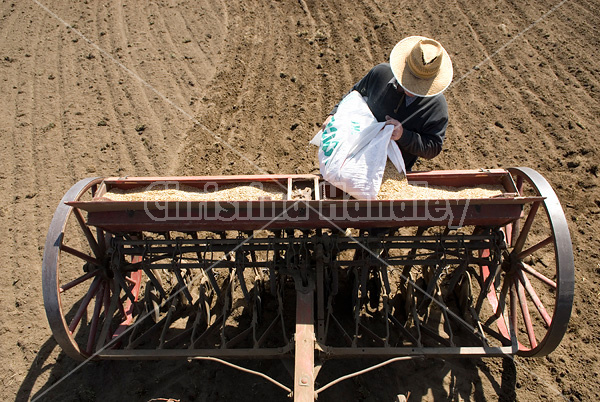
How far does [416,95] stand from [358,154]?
65 centimetres

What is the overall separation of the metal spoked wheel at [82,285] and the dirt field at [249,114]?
1.11 ft

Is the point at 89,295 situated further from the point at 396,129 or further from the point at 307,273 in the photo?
the point at 396,129

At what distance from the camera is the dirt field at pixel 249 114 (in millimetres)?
4219

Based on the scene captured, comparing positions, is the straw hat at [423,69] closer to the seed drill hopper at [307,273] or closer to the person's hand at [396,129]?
the person's hand at [396,129]

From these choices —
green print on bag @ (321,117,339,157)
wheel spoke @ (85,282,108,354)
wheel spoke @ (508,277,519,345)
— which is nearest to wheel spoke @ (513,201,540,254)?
wheel spoke @ (508,277,519,345)

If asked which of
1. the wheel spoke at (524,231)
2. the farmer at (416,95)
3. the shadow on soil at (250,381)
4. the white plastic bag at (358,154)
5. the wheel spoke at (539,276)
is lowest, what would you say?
the shadow on soil at (250,381)

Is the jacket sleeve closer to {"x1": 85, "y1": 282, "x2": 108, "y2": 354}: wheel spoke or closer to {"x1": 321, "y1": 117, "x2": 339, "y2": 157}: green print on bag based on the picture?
{"x1": 321, "y1": 117, "x2": 339, "y2": 157}: green print on bag

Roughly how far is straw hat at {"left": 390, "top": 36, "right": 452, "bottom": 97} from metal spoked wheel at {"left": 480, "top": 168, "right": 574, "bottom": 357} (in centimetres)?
109

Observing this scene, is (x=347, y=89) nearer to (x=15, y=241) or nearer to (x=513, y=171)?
(x=513, y=171)

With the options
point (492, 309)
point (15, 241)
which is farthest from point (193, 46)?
point (492, 309)

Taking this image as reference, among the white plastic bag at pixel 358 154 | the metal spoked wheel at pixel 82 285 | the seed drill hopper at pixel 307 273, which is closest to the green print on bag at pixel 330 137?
the white plastic bag at pixel 358 154

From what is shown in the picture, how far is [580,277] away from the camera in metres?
4.88

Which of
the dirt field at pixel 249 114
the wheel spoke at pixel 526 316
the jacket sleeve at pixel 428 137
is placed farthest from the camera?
the dirt field at pixel 249 114

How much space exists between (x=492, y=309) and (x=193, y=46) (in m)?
6.65
